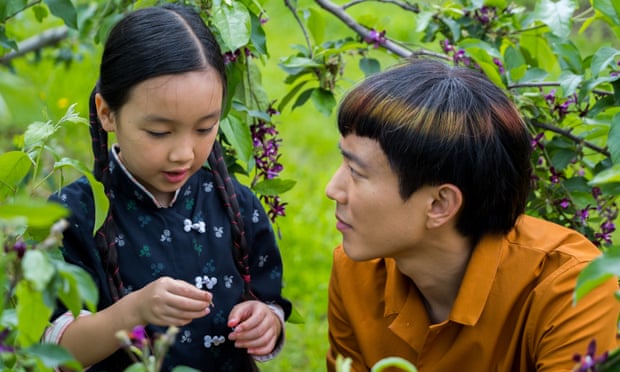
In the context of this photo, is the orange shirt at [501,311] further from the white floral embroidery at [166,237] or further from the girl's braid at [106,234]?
the girl's braid at [106,234]

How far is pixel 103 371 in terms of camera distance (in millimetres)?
2100

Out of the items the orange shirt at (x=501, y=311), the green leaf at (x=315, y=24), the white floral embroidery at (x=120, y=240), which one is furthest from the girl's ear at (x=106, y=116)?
the green leaf at (x=315, y=24)

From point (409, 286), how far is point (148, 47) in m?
0.79

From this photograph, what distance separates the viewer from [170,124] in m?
1.89

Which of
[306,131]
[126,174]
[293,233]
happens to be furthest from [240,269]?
[306,131]

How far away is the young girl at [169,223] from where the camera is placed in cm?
189

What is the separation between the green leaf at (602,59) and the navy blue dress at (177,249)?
852 millimetres

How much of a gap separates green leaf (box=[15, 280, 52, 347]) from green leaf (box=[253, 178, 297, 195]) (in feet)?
3.87

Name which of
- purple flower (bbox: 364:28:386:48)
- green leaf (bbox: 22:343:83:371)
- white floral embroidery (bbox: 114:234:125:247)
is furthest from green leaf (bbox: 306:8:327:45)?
green leaf (bbox: 22:343:83:371)

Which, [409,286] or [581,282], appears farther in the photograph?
[409,286]

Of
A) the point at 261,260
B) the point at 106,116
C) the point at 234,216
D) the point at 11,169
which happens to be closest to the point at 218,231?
the point at 234,216

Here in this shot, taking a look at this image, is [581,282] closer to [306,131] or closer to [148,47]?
[148,47]

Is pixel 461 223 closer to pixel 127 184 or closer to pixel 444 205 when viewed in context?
pixel 444 205

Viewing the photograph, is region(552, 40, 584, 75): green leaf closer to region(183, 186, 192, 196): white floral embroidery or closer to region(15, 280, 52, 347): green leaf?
region(183, 186, 192, 196): white floral embroidery
